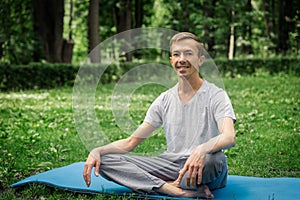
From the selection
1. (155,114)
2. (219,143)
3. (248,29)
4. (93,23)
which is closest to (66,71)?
(93,23)

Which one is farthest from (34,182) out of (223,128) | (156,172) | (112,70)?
(112,70)

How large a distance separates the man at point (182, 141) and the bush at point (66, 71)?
362 inches

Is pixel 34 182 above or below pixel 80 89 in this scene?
below

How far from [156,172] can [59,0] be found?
A: 49.1ft

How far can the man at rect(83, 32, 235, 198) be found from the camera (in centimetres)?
367

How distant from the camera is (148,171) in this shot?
3.94 meters

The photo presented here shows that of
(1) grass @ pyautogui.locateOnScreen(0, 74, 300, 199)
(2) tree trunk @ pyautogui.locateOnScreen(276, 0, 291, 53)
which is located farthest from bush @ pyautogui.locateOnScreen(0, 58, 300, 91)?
(2) tree trunk @ pyautogui.locateOnScreen(276, 0, 291, 53)

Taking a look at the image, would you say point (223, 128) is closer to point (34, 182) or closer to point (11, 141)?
point (34, 182)

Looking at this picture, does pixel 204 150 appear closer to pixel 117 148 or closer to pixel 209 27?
pixel 117 148

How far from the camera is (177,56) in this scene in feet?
12.5

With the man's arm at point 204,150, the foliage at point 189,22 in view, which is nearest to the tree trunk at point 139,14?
the foliage at point 189,22

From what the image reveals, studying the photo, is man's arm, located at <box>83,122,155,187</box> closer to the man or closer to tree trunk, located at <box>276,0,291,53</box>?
the man

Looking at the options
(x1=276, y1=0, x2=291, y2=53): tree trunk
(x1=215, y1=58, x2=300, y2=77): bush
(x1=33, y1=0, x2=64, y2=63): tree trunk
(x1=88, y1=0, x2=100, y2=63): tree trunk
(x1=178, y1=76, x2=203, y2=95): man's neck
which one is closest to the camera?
(x1=178, y1=76, x2=203, y2=95): man's neck

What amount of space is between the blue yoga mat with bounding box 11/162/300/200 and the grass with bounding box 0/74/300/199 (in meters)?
0.08
